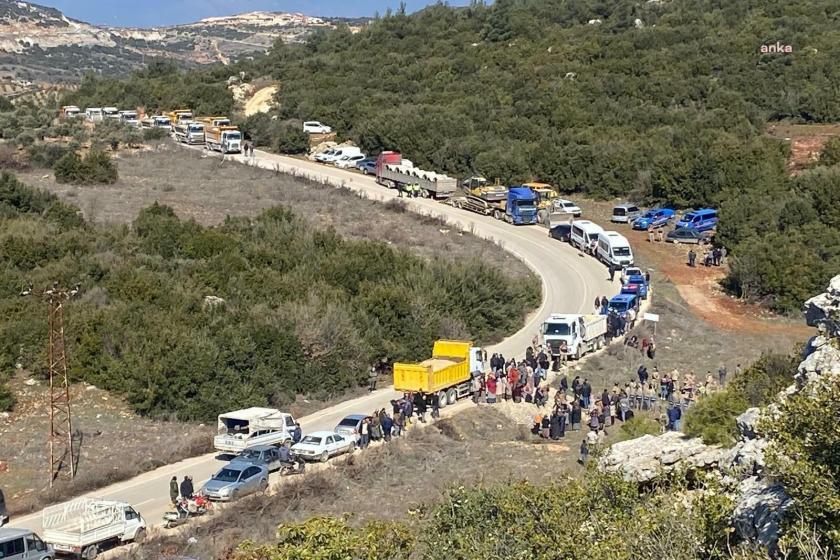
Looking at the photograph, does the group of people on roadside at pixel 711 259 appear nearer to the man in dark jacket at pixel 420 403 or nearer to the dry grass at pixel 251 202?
the dry grass at pixel 251 202

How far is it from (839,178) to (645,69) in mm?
38833

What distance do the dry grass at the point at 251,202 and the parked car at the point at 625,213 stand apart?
10.8 m

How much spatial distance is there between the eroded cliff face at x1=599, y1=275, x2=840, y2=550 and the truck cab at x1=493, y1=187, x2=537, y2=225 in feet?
123

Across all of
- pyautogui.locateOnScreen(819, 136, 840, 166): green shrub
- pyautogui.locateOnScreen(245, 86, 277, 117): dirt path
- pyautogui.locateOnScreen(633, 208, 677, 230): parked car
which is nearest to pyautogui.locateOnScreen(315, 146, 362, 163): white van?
pyautogui.locateOnScreen(245, 86, 277, 117): dirt path

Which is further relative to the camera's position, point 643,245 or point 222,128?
point 222,128

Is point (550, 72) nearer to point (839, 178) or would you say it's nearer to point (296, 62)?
point (296, 62)

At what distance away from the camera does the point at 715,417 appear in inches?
887

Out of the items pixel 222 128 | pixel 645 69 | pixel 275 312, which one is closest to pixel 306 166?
pixel 222 128

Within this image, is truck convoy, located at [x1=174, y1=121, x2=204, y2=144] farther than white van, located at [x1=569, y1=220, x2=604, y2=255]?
Yes

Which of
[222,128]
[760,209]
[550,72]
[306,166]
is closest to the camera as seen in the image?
[760,209]

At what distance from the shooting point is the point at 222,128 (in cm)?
8462

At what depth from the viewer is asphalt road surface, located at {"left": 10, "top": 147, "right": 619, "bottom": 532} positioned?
24391mm

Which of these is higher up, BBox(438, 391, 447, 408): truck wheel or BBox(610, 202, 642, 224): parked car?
BBox(610, 202, 642, 224): parked car

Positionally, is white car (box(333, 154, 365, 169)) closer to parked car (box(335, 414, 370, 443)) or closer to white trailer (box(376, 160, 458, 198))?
white trailer (box(376, 160, 458, 198))
